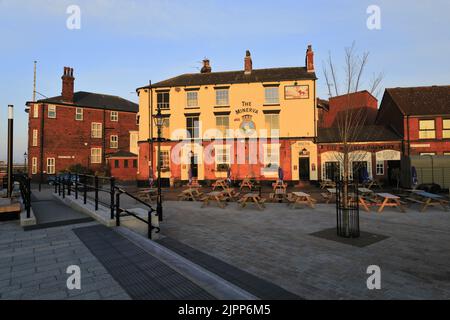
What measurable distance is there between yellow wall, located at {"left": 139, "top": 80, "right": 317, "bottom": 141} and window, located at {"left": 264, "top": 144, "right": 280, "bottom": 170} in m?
1.47

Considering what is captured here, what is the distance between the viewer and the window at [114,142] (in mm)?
34700

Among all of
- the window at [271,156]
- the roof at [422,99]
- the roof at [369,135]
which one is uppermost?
the roof at [422,99]

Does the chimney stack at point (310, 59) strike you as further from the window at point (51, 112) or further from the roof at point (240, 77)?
the window at point (51, 112)

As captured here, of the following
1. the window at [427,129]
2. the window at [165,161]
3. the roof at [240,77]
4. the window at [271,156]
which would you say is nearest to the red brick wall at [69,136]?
the roof at [240,77]

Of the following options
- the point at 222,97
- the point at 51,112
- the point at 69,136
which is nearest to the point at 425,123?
the point at 222,97

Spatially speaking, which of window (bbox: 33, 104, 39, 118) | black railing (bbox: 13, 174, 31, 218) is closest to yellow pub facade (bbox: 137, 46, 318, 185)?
window (bbox: 33, 104, 39, 118)

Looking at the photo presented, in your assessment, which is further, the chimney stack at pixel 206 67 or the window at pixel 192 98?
the chimney stack at pixel 206 67

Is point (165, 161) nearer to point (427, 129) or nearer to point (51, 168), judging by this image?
point (51, 168)

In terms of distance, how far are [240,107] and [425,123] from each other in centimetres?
1678

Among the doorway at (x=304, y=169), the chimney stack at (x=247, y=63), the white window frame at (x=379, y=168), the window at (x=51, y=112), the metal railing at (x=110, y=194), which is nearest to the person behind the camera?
the metal railing at (x=110, y=194)

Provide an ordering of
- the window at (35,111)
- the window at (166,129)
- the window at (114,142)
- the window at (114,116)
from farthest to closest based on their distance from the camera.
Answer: the window at (114,116)
the window at (114,142)
the window at (35,111)
the window at (166,129)

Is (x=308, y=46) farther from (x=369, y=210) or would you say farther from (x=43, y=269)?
(x=43, y=269)

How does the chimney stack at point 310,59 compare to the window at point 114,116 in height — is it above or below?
above
